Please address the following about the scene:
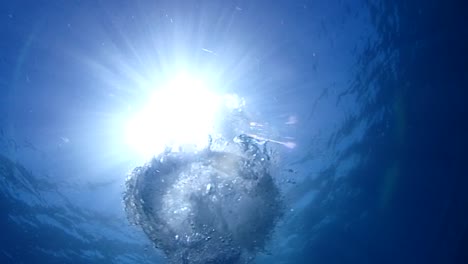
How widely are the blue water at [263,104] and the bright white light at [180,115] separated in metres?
0.50

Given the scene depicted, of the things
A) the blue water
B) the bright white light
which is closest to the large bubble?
the bright white light

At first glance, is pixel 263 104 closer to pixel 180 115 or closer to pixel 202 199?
pixel 180 115

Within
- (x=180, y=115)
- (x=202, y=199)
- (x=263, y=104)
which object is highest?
(x=263, y=104)

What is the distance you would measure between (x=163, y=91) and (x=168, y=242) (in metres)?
5.49

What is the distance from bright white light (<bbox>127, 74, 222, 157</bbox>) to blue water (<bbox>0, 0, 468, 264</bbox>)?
50cm

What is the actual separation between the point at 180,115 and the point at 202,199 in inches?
122

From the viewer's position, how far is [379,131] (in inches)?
670

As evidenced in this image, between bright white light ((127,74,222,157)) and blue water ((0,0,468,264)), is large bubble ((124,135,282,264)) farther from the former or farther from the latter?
blue water ((0,0,468,264))

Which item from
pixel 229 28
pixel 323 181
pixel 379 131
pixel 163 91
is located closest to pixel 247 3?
pixel 229 28

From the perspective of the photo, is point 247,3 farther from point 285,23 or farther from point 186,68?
point 186,68

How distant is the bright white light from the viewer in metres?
11.3

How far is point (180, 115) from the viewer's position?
11789 mm

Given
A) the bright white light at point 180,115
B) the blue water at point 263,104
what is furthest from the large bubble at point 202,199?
the blue water at point 263,104

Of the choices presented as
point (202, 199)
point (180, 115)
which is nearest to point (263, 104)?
point (180, 115)
